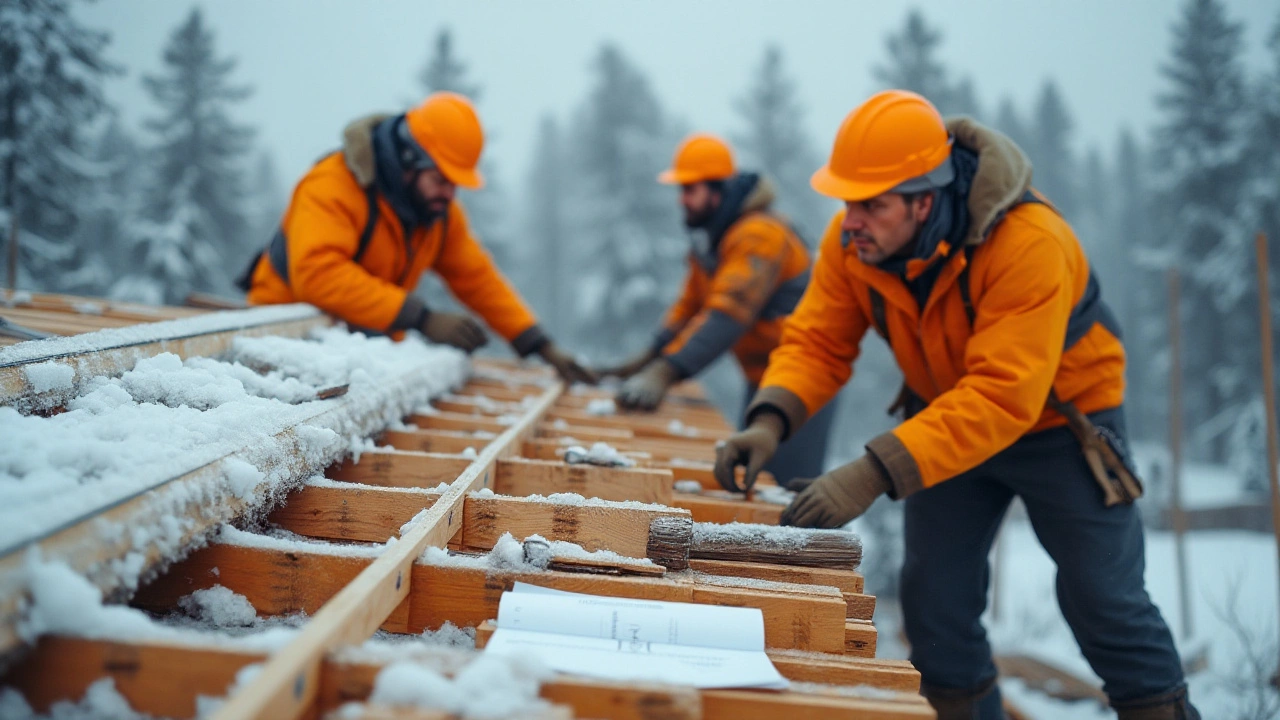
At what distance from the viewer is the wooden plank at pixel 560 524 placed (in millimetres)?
2281

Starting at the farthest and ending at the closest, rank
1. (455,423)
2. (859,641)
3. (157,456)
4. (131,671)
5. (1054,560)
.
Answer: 1. (455,423)
2. (1054,560)
3. (859,641)
4. (157,456)
5. (131,671)

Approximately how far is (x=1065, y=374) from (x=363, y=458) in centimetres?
270

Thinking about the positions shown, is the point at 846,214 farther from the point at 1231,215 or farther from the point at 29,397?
the point at 1231,215

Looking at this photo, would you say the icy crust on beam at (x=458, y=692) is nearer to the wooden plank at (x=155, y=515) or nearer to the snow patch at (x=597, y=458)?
the wooden plank at (x=155, y=515)

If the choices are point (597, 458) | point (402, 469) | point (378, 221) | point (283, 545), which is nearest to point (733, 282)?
point (378, 221)

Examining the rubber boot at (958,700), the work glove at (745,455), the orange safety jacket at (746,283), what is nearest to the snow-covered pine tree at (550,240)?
the orange safety jacket at (746,283)

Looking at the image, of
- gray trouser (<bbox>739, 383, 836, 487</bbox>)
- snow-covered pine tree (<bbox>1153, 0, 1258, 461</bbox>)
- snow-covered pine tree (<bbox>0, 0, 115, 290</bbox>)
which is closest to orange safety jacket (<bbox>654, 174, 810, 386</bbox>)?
gray trouser (<bbox>739, 383, 836, 487</bbox>)

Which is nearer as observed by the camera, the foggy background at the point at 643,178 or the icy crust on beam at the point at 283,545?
the icy crust on beam at the point at 283,545

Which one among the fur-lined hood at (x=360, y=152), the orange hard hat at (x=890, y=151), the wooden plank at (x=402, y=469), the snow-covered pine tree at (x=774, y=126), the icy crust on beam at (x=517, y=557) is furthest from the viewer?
the snow-covered pine tree at (x=774, y=126)

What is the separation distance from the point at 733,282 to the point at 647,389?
947 millimetres

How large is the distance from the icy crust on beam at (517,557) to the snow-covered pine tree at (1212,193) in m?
26.8

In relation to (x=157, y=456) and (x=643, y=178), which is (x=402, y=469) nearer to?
(x=157, y=456)

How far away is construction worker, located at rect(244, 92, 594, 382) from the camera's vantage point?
439 cm

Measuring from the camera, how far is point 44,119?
485 inches
